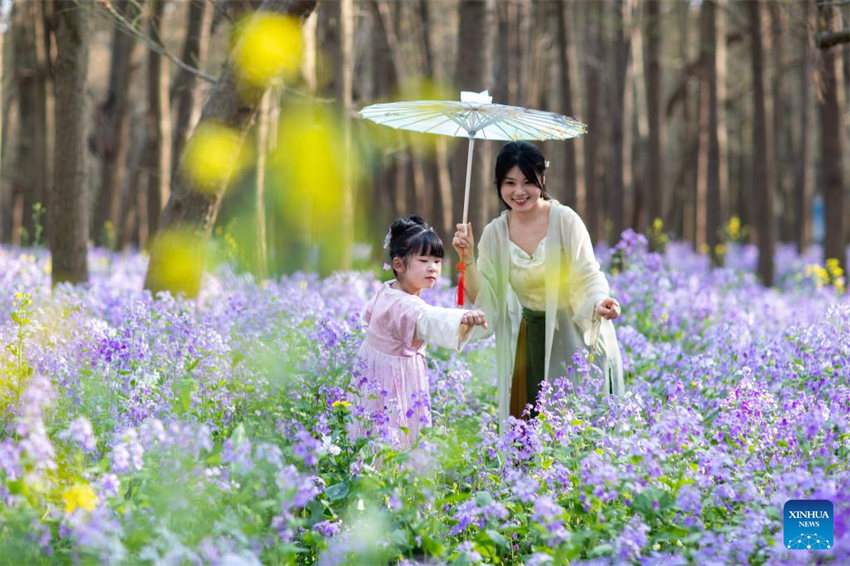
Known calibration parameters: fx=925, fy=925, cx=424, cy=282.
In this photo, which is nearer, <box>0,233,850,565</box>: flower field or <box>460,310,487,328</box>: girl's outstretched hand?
<box>0,233,850,565</box>: flower field

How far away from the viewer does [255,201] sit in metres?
10.2

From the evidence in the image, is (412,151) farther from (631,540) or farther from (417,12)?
(631,540)

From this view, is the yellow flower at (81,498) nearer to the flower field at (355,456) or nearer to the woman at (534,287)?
the flower field at (355,456)

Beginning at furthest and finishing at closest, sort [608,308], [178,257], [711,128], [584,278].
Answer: [711,128] < [178,257] < [584,278] < [608,308]

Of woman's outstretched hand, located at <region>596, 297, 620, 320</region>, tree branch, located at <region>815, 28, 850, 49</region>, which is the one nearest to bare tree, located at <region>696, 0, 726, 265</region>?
tree branch, located at <region>815, 28, 850, 49</region>

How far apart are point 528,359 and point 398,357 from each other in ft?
3.64

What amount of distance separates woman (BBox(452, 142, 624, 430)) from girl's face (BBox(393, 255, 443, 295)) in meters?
0.31

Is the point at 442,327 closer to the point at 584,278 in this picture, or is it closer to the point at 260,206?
the point at 584,278

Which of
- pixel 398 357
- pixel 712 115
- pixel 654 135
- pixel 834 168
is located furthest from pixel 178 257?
pixel 712 115

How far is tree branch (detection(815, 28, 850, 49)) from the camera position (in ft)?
21.5

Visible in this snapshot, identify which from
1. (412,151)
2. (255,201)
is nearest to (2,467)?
(255,201)

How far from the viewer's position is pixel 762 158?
→ 1469cm

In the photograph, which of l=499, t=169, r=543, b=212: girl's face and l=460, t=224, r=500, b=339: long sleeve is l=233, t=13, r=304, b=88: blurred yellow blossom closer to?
l=460, t=224, r=500, b=339: long sleeve

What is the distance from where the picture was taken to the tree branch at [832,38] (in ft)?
21.5
